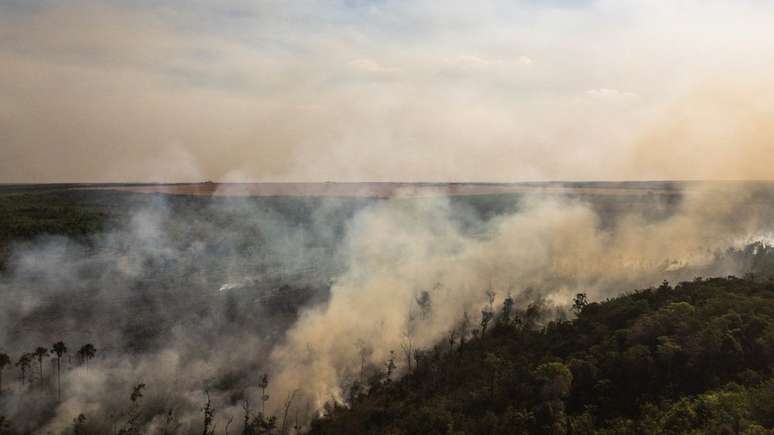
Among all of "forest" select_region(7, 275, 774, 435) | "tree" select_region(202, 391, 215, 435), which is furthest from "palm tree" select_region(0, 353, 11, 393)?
"tree" select_region(202, 391, 215, 435)

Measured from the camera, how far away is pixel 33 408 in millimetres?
138625

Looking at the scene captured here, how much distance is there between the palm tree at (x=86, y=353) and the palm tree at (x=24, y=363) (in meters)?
12.3

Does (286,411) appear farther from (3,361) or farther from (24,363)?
(3,361)

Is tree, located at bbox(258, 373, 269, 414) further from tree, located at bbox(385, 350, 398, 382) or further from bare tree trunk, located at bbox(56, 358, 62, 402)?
bare tree trunk, located at bbox(56, 358, 62, 402)

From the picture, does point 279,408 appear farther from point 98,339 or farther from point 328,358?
point 98,339

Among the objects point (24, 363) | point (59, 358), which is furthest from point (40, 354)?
point (59, 358)

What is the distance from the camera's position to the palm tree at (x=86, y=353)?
528 ft

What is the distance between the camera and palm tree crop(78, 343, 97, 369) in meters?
161

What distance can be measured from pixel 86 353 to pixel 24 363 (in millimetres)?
15904

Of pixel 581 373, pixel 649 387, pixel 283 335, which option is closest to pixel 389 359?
pixel 283 335

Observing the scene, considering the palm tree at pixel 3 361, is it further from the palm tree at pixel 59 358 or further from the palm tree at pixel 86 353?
the palm tree at pixel 86 353

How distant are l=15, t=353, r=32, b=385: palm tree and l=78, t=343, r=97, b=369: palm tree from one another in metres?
12.3

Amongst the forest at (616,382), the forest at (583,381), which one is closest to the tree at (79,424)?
the forest at (583,381)

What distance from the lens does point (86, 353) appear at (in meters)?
162
